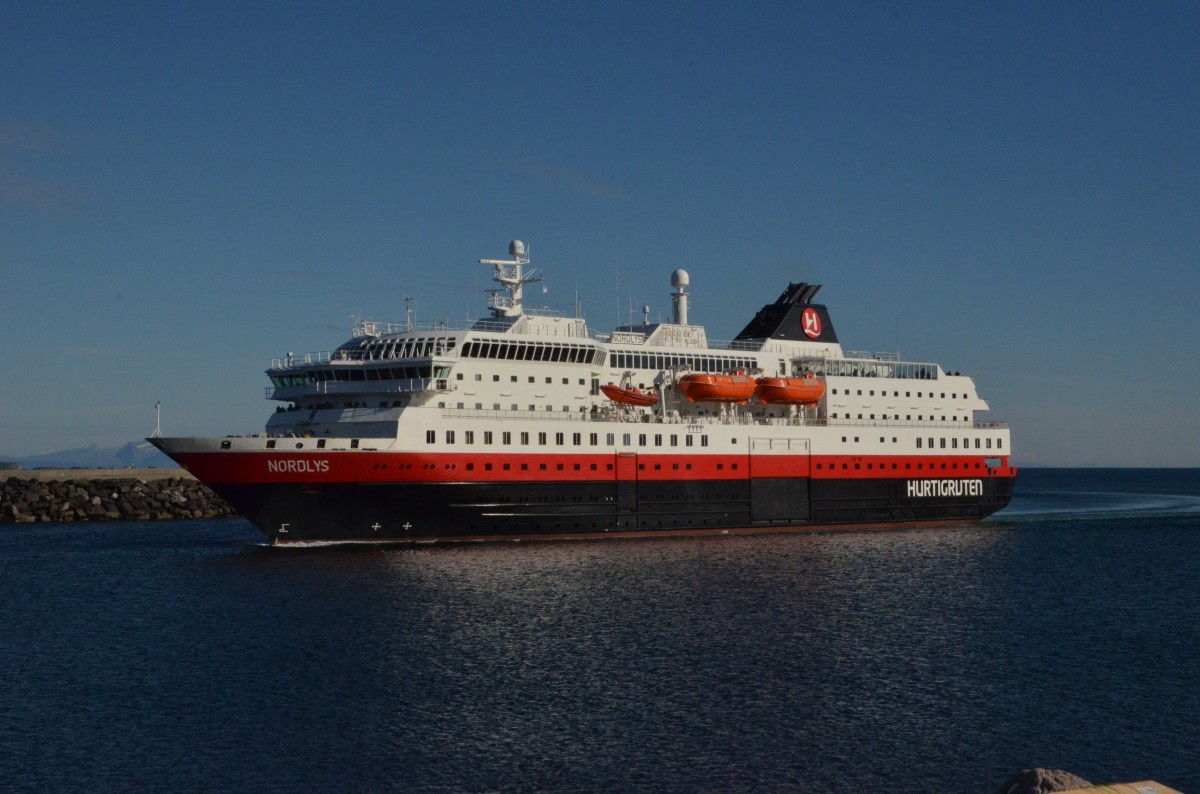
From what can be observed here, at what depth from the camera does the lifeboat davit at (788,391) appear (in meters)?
48.2

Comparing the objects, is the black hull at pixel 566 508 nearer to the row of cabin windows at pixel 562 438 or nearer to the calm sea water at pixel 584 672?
the calm sea water at pixel 584 672

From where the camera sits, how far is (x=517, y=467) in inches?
1613

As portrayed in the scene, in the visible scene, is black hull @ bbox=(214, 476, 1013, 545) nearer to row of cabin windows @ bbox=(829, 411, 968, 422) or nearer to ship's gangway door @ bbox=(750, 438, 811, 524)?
ship's gangway door @ bbox=(750, 438, 811, 524)

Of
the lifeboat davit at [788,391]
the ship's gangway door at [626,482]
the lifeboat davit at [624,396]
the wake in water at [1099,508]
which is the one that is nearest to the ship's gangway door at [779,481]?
the lifeboat davit at [788,391]

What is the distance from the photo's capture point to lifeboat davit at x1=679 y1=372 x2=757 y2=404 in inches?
1811

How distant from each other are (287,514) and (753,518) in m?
19.2

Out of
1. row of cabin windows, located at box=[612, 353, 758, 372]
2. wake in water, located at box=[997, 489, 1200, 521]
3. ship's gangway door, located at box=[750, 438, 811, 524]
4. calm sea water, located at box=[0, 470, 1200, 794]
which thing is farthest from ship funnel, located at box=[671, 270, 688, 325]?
wake in water, located at box=[997, 489, 1200, 521]

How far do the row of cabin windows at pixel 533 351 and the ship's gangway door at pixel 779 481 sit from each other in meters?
8.26

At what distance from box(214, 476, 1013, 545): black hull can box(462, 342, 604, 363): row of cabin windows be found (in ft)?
17.4

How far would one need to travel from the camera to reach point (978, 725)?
19.2 m

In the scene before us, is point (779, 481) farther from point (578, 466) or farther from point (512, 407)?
point (512, 407)

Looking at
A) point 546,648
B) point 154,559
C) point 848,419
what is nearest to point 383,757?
point 546,648

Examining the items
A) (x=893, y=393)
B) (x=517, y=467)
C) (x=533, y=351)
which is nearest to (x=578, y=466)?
(x=517, y=467)

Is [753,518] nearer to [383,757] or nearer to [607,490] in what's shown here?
[607,490]
